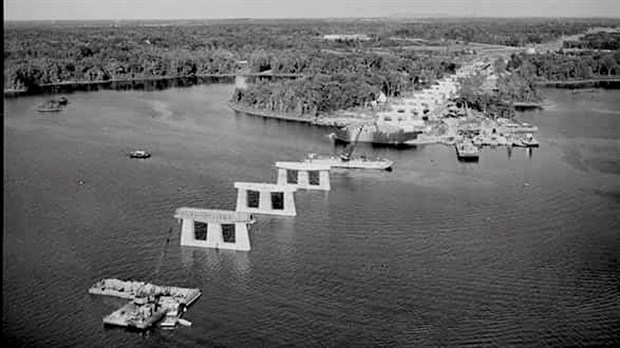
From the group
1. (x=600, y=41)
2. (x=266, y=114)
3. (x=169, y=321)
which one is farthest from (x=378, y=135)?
(x=600, y=41)

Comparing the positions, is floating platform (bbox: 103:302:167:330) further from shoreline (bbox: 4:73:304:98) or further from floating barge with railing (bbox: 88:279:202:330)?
shoreline (bbox: 4:73:304:98)

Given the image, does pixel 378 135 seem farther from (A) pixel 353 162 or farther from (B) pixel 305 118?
(B) pixel 305 118

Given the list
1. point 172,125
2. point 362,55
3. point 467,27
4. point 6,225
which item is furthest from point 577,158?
point 467,27

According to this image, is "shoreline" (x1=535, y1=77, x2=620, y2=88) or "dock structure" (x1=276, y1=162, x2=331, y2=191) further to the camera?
"shoreline" (x1=535, y1=77, x2=620, y2=88)

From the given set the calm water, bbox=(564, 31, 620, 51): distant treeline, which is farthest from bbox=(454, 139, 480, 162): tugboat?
bbox=(564, 31, 620, 51): distant treeline

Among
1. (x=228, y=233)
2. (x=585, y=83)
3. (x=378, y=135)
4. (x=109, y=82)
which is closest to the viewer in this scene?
(x=228, y=233)

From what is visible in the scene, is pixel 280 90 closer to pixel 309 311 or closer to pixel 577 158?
pixel 577 158
